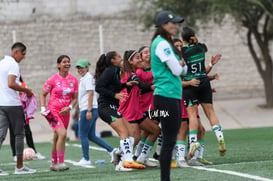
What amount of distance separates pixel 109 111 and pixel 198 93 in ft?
4.70

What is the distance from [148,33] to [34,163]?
1460 centimetres

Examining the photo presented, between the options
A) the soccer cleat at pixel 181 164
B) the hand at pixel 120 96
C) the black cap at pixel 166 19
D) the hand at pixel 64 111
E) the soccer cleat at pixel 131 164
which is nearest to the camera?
the black cap at pixel 166 19

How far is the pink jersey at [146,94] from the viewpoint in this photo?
10.9m

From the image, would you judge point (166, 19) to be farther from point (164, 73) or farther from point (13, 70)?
point (13, 70)

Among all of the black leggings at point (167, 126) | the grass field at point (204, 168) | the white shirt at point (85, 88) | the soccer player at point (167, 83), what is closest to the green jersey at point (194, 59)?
the grass field at point (204, 168)

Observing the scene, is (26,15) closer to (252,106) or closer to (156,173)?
(252,106)

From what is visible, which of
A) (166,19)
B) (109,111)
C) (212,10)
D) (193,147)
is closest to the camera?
(166,19)

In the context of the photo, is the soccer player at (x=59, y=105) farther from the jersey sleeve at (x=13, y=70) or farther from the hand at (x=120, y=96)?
the hand at (x=120, y=96)

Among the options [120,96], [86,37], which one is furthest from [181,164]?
[86,37]

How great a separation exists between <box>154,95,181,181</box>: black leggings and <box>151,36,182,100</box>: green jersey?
8 centimetres

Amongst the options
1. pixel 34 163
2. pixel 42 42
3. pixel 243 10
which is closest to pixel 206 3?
pixel 243 10

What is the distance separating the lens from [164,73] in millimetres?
8031

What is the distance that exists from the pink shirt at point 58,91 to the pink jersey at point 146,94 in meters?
1.28

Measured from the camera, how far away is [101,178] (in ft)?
31.8
